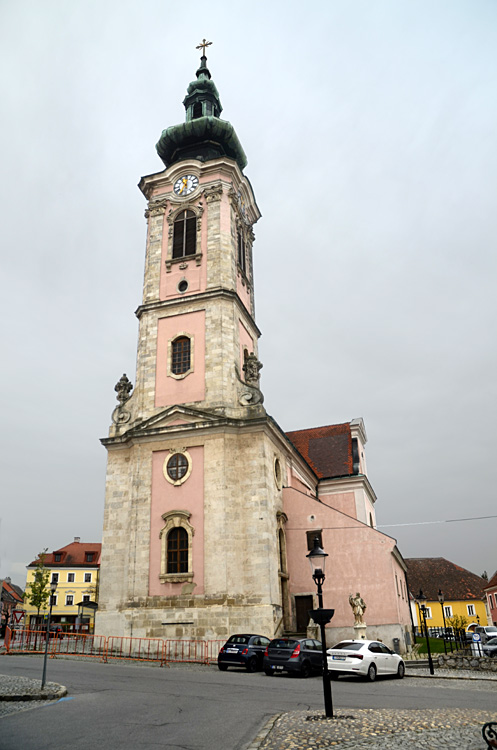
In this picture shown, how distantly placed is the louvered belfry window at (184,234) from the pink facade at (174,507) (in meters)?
11.4

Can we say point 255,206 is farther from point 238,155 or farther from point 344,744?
point 344,744

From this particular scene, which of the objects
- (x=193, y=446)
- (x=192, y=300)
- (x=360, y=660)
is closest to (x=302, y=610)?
(x=193, y=446)

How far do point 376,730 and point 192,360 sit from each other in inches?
849

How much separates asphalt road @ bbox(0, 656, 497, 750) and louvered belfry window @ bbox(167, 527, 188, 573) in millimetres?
5366

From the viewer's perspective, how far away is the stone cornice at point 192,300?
96.8ft

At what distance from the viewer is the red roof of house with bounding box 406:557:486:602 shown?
65938mm

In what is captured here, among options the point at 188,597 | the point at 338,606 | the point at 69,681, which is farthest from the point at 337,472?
the point at 69,681

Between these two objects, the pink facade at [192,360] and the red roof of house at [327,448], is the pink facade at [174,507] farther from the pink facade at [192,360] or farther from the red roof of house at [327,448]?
the red roof of house at [327,448]

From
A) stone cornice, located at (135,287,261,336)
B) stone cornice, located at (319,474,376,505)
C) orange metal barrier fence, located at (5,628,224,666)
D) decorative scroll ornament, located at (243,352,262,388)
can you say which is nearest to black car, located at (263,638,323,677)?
orange metal barrier fence, located at (5,628,224,666)

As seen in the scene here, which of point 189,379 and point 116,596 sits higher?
point 189,379

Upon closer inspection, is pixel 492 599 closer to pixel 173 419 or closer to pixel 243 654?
pixel 173 419

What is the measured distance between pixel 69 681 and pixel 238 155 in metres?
30.9

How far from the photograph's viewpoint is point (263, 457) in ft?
83.5

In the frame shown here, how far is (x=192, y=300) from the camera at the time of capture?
29984 millimetres
